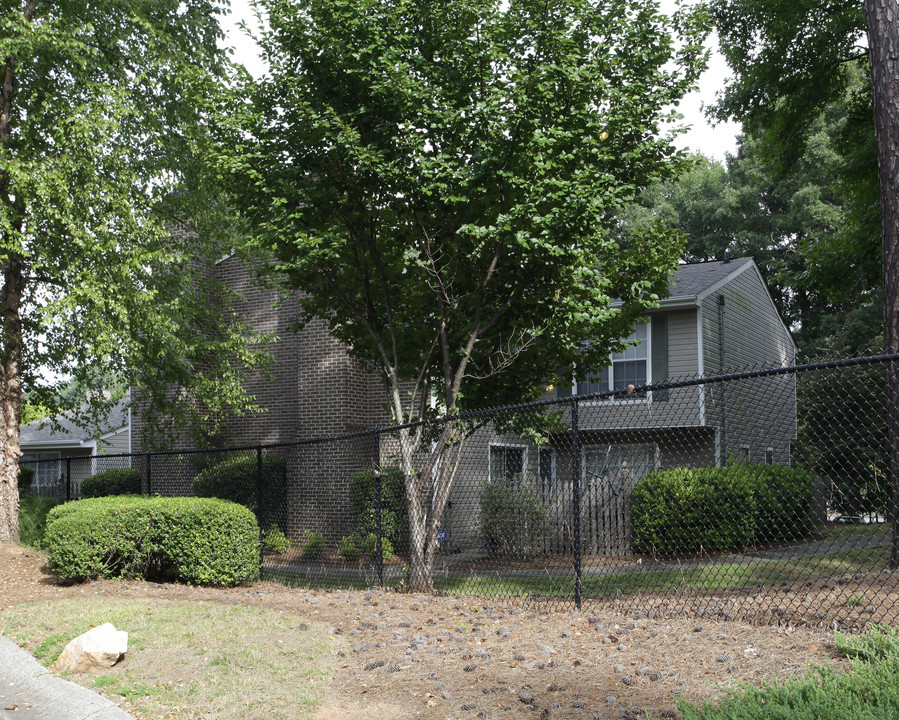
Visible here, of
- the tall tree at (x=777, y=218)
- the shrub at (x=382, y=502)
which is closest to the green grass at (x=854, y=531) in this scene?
the shrub at (x=382, y=502)

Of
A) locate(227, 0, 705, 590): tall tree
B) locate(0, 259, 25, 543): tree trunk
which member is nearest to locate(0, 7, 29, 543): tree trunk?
locate(0, 259, 25, 543): tree trunk

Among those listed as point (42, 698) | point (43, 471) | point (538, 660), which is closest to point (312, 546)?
point (42, 698)

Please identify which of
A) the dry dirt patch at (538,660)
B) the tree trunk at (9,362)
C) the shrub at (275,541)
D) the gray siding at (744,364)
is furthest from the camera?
the gray siding at (744,364)

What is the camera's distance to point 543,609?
7.61 meters

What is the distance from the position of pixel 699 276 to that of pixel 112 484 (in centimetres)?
1629

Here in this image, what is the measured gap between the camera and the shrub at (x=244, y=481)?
1638 centimetres

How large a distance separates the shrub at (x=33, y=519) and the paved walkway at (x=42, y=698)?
245 inches

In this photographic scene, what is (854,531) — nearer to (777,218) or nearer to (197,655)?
(197,655)

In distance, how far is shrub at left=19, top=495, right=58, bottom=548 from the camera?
13.7 m

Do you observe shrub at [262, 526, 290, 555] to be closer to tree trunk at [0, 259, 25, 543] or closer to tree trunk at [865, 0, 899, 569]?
tree trunk at [0, 259, 25, 543]

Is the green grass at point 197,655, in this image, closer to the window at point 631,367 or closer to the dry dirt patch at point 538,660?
the dry dirt patch at point 538,660

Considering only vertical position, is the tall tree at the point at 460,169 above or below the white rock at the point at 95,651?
above

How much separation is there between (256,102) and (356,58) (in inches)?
73.3

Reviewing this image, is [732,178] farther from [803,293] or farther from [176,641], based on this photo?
[176,641]
